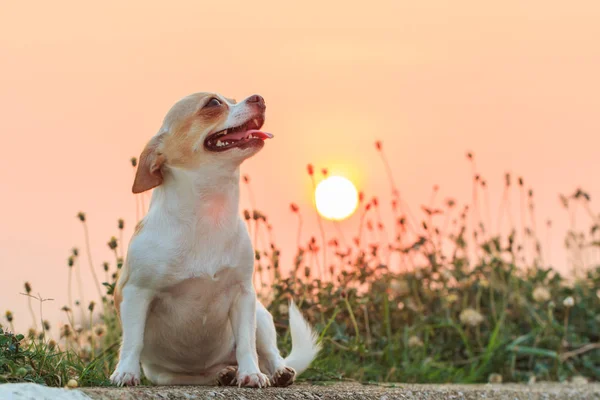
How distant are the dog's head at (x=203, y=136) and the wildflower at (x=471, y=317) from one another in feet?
11.3

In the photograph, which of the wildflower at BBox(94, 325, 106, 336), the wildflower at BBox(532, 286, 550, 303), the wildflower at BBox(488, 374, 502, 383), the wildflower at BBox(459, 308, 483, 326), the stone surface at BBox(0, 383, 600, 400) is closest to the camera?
the stone surface at BBox(0, 383, 600, 400)

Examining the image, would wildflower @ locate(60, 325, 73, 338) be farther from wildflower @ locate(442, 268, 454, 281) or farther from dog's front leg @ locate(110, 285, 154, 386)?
wildflower @ locate(442, 268, 454, 281)

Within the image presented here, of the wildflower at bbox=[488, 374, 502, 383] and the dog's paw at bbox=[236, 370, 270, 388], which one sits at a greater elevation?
the dog's paw at bbox=[236, 370, 270, 388]

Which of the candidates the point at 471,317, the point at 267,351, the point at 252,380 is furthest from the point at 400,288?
the point at 252,380

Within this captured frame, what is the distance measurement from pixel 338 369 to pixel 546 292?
8.27ft

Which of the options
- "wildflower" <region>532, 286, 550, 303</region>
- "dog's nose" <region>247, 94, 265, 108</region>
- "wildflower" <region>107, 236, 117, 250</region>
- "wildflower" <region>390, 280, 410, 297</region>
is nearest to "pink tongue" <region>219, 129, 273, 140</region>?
"dog's nose" <region>247, 94, 265, 108</region>

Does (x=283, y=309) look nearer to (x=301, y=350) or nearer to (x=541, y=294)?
(x=301, y=350)

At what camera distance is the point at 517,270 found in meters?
7.47

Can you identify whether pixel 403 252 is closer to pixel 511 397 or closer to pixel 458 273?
pixel 458 273

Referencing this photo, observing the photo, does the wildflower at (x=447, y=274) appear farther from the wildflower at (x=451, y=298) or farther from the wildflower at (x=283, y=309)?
the wildflower at (x=283, y=309)

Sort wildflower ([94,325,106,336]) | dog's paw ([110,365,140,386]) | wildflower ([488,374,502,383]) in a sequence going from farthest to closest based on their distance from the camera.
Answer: wildflower ([488,374,502,383]) → wildflower ([94,325,106,336]) → dog's paw ([110,365,140,386])

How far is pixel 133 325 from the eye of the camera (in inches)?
140

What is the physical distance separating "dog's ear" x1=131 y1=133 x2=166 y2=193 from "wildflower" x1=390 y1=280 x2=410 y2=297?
11.3ft

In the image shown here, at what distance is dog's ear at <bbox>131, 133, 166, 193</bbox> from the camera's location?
3680 millimetres
